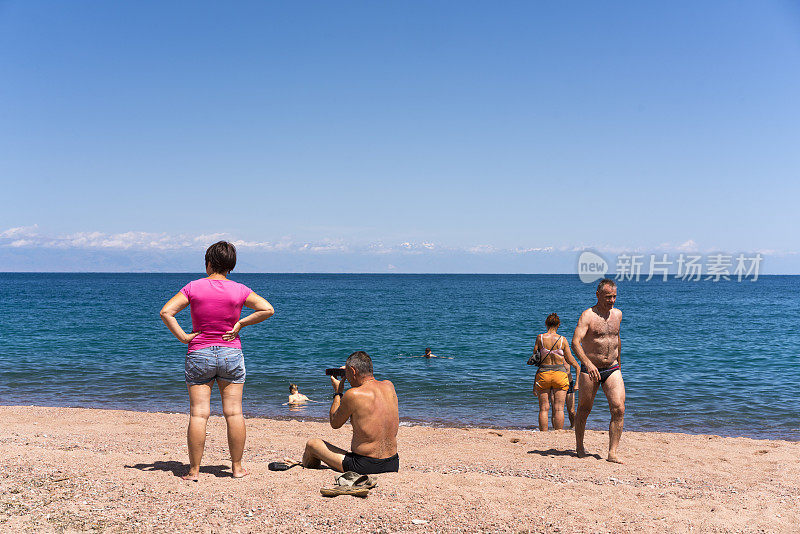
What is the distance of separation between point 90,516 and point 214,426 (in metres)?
5.48

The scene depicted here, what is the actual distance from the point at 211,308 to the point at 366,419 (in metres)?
1.74

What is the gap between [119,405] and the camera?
45.1 ft

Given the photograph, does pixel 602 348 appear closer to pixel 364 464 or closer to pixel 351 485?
pixel 364 464

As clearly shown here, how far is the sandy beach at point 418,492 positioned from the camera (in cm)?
472

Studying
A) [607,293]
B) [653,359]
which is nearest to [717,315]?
[653,359]

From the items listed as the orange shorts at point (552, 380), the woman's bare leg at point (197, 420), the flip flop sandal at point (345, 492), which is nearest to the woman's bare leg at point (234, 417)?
the woman's bare leg at point (197, 420)

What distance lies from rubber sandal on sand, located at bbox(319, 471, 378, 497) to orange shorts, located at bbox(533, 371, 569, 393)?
487cm

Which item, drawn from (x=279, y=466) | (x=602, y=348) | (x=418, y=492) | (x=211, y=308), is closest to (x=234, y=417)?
(x=279, y=466)

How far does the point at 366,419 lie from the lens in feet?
18.3

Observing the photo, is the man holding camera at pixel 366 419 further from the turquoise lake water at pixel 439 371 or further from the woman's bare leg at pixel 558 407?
the turquoise lake water at pixel 439 371

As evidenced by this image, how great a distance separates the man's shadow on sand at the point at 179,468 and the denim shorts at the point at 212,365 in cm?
117

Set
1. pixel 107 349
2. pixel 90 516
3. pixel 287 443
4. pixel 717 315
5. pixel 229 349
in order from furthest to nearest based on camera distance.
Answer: pixel 717 315, pixel 107 349, pixel 287 443, pixel 229 349, pixel 90 516

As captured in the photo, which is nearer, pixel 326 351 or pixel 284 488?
pixel 284 488

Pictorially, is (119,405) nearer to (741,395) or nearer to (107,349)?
(107,349)
